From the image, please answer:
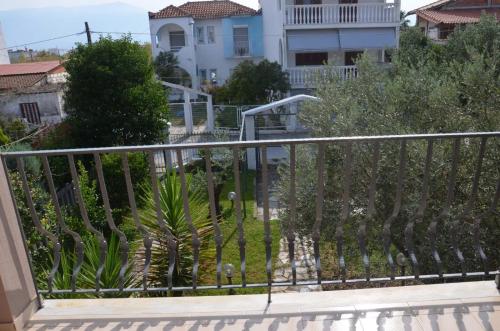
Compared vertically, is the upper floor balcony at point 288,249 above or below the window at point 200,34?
below

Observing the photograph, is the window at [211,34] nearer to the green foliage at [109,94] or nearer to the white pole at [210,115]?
the white pole at [210,115]

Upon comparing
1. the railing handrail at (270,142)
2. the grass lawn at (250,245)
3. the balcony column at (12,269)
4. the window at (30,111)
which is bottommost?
the grass lawn at (250,245)

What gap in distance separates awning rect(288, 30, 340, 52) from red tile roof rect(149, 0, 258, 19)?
8.52 meters

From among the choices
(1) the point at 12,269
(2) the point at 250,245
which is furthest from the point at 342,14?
(1) the point at 12,269

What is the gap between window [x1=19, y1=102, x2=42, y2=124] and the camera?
1783 centimetres

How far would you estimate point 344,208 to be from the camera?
7.72ft

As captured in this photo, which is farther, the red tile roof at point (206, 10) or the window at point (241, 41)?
the window at point (241, 41)

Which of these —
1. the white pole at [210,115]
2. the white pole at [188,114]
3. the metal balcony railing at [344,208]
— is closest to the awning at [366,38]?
the white pole at [210,115]

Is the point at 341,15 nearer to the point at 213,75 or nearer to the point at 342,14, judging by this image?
the point at 342,14

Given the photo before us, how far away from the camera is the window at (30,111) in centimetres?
1783

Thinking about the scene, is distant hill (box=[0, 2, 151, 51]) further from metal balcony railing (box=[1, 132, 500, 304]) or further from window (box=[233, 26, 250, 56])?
window (box=[233, 26, 250, 56])

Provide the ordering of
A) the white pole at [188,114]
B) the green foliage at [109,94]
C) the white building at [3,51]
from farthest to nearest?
1. the white building at [3,51]
2. the white pole at [188,114]
3. the green foliage at [109,94]

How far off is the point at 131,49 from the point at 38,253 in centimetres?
783

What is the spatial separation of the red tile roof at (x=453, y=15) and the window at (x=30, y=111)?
68.7 ft
